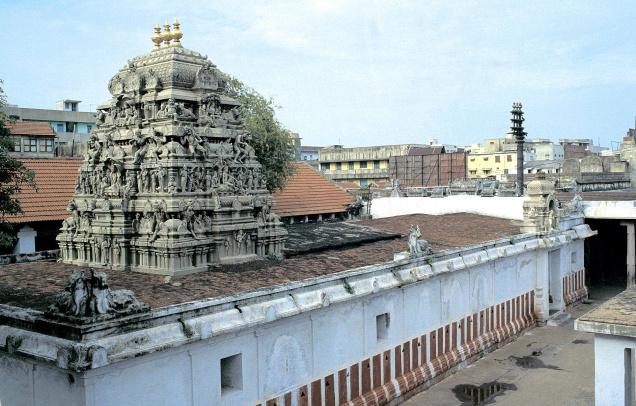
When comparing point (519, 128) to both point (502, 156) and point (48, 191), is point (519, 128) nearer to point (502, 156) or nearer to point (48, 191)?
point (48, 191)

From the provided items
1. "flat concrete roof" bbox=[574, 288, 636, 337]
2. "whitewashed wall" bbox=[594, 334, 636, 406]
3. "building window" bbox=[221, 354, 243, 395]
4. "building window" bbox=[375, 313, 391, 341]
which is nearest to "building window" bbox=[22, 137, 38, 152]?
"building window" bbox=[375, 313, 391, 341]

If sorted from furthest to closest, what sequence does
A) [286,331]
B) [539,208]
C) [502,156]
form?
1. [502,156]
2. [539,208]
3. [286,331]

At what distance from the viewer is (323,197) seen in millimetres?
37812

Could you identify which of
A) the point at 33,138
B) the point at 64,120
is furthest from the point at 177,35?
the point at 64,120

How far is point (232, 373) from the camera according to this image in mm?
13062

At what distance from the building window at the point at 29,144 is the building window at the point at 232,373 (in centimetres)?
3003

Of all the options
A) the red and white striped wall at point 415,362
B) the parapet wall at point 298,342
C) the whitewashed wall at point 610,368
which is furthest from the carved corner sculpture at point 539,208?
the whitewashed wall at point 610,368

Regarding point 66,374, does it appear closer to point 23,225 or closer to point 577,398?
point 577,398

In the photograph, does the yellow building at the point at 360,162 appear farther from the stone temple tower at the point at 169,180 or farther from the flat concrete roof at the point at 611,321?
the flat concrete roof at the point at 611,321

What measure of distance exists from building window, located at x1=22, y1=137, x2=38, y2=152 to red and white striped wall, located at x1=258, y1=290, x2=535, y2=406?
2871 centimetres

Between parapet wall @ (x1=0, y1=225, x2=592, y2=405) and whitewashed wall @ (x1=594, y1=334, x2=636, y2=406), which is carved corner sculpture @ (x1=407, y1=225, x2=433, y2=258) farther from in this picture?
whitewashed wall @ (x1=594, y1=334, x2=636, y2=406)

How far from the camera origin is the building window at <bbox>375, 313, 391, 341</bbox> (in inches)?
691

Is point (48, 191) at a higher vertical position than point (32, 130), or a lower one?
lower

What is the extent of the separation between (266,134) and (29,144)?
17090 millimetres
